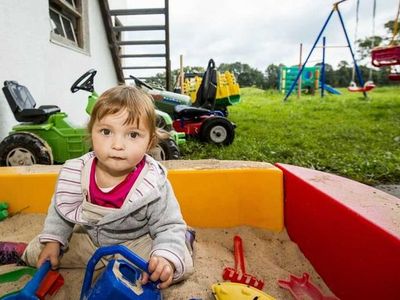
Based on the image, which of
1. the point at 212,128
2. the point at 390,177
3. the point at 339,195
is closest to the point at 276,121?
the point at 212,128

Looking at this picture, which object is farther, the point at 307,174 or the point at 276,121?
the point at 276,121

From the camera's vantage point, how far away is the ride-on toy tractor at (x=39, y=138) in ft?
5.69

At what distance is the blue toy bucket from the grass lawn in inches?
55.0

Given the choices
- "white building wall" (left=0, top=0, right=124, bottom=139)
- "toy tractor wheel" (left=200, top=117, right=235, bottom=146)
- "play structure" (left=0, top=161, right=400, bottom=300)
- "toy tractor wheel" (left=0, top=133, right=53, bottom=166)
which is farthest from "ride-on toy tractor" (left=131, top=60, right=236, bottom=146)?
"play structure" (left=0, top=161, right=400, bottom=300)

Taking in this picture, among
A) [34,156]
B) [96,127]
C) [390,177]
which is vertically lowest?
[390,177]

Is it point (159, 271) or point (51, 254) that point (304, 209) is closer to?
point (159, 271)

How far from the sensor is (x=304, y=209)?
0.94m

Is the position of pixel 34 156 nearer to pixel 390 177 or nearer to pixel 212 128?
pixel 212 128

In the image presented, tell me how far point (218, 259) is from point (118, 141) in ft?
1.47

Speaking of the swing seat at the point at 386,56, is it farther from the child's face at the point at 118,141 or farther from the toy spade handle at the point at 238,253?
the child's face at the point at 118,141

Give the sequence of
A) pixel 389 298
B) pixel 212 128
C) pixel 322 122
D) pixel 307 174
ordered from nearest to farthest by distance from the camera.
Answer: pixel 389 298 → pixel 307 174 → pixel 212 128 → pixel 322 122

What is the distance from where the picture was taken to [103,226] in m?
0.76

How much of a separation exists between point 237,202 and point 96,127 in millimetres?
543

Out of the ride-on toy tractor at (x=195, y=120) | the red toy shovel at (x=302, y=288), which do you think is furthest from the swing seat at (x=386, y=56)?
the red toy shovel at (x=302, y=288)
